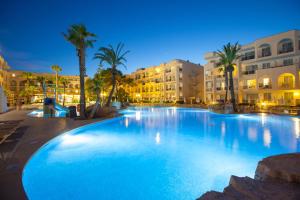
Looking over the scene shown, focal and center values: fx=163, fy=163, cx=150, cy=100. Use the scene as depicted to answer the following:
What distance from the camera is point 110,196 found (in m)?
4.21

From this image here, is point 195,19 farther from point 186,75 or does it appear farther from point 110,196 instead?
point 110,196

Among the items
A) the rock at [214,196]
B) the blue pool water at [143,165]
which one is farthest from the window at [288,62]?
the rock at [214,196]

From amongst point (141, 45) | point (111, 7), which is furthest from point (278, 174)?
point (141, 45)

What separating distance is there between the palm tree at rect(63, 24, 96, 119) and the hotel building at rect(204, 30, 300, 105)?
28386mm

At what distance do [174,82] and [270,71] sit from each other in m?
29.0

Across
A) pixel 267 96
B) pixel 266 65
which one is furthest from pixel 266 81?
pixel 266 65

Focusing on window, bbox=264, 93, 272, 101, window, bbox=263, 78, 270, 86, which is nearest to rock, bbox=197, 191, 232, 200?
window, bbox=263, 78, 270, 86

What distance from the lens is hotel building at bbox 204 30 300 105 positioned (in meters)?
27.3

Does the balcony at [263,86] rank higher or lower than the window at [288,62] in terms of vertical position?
lower

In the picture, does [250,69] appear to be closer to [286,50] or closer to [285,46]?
[286,50]

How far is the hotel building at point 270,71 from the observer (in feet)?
89.6

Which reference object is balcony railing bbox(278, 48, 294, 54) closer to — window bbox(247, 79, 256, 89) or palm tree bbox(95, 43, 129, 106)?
window bbox(247, 79, 256, 89)

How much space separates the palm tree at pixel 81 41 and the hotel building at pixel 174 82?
37148mm

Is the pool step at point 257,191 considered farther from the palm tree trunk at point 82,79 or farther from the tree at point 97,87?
the tree at point 97,87
